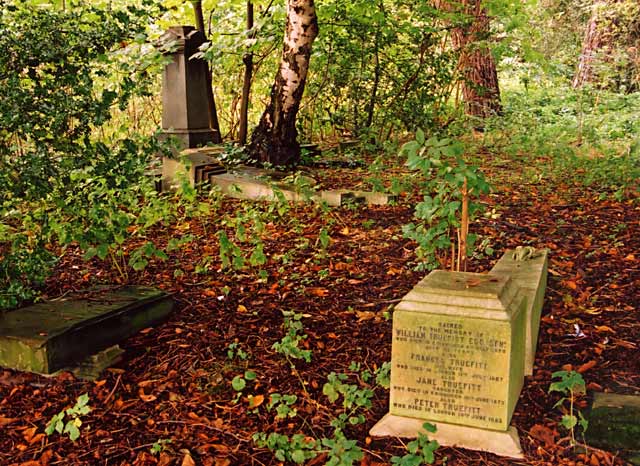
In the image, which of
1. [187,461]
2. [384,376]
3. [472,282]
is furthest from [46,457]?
[472,282]

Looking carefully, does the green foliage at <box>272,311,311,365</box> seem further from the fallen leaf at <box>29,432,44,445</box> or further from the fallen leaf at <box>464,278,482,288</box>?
the fallen leaf at <box>29,432,44,445</box>

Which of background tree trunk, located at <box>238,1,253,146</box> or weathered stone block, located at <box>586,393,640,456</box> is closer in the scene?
weathered stone block, located at <box>586,393,640,456</box>

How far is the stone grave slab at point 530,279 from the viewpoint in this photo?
3.61 m

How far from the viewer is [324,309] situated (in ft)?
15.2

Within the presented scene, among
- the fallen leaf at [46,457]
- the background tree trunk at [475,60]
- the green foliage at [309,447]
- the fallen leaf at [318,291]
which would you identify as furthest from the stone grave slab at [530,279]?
the background tree trunk at [475,60]

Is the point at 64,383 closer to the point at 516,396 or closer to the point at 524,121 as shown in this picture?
the point at 516,396

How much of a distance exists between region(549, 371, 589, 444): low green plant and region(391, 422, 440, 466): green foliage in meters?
0.60

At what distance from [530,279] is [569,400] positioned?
0.81 meters

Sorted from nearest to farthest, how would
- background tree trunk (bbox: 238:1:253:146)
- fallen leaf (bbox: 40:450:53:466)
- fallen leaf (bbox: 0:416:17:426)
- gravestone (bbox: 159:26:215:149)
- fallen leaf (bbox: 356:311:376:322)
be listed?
fallen leaf (bbox: 40:450:53:466), fallen leaf (bbox: 0:416:17:426), fallen leaf (bbox: 356:311:376:322), gravestone (bbox: 159:26:215:149), background tree trunk (bbox: 238:1:253:146)

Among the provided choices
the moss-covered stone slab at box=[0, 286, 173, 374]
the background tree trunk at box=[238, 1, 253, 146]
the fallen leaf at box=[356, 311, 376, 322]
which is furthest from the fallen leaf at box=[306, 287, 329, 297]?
the background tree trunk at box=[238, 1, 253, 146]

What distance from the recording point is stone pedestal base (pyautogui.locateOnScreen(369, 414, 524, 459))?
3.03 meters

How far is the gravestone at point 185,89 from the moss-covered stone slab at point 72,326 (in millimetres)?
4884

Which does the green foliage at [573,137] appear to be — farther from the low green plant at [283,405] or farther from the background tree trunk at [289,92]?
the low green plant at [283,405]

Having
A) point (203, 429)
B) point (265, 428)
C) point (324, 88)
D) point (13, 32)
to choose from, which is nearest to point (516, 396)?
point (265, 428)
